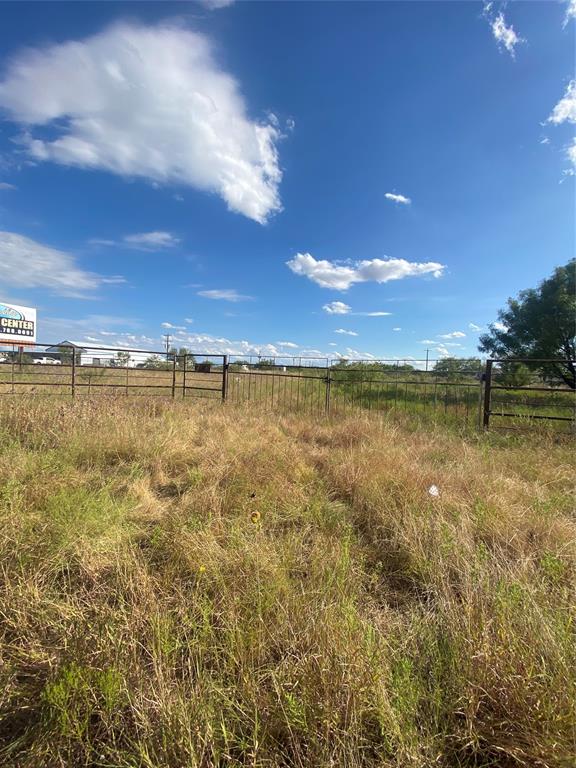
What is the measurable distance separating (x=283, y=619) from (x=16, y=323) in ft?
164

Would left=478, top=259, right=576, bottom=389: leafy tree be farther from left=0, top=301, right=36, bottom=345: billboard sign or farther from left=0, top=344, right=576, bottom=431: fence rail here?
left=0, top=301, right=36, bottom=345: billboard sign

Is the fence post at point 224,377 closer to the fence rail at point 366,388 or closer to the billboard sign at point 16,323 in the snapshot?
the fence rail at point 366,388

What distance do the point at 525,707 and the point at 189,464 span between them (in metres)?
4.25

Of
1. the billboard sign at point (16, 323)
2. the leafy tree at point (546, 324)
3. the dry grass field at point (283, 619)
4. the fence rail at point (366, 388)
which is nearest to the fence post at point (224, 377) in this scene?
the fence rail at point (366, 388)

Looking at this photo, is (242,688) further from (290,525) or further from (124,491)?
(124,491)

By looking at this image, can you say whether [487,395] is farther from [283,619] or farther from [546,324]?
[546,324]

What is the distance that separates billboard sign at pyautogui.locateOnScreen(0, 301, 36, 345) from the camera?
3788 centimetres

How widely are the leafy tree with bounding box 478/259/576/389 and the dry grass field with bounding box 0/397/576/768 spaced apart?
15630 millimetres

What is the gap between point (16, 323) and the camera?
3947cm

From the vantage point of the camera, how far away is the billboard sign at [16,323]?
37.9 meters

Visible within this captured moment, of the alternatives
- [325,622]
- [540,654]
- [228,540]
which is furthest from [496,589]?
[228,540]

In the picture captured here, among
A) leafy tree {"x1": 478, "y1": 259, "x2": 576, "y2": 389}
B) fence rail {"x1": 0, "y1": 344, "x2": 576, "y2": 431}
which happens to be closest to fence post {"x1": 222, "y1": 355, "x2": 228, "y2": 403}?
fence rail {"x1": 0, "y1": 344, "x2": 576, "y2": 431}

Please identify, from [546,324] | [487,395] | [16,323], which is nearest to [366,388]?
[487,395]

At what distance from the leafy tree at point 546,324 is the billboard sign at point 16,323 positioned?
45285mm
